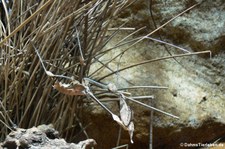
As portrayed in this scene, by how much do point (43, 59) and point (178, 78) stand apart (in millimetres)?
577

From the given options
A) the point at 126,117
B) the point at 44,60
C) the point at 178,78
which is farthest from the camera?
the point at 178,78

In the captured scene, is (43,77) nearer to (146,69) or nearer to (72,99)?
(72,99)

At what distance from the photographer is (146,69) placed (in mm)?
1517

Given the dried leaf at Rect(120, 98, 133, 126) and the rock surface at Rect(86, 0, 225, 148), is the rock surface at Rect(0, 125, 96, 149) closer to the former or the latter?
the dried leaf at Rect(120, 98, 133, 126)

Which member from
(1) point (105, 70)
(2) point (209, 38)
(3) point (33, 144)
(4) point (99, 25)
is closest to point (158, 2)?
(2) point (209, 38)

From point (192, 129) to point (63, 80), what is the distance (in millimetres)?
495

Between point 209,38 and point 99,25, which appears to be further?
point 209,38

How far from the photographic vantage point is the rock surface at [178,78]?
4.68ft

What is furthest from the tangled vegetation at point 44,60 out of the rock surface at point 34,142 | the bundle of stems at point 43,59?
the rock surface at point 34,142

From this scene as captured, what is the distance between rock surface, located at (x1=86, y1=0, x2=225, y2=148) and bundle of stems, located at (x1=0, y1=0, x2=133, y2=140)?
0.23 m

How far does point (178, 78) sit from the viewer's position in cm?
155

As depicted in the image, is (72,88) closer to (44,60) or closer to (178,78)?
(44,60)

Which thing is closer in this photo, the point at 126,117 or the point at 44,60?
the point at 126,117

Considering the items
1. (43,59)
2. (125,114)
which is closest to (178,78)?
(43,59)
